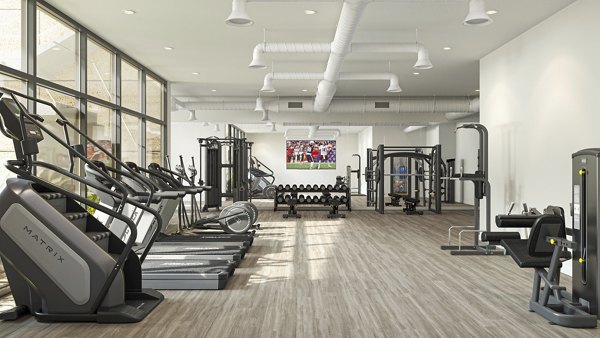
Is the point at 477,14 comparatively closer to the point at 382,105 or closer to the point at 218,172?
the point at 382,105

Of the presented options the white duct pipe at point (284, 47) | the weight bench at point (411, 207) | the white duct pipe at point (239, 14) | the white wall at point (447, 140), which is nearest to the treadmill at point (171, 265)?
the white duct pipe at point (239, 14)

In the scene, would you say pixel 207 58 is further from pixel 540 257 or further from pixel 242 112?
pixel 540 257

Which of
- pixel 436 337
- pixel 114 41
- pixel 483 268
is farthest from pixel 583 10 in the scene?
pixel 114 41

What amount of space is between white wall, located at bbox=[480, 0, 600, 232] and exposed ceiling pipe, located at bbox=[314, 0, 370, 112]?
2.24 metres

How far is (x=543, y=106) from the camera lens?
6156mm

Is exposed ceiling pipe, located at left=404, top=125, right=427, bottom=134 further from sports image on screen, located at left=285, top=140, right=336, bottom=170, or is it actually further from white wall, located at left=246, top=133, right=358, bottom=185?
sports image on screen, located at left=285, top=140, right=336, bottom=170

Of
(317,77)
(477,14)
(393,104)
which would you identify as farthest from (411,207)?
(477,14)

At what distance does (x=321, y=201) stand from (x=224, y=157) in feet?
22.0

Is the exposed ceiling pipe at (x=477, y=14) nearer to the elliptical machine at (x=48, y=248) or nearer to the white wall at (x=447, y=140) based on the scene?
the elliptical machine at (x=48, y=248)

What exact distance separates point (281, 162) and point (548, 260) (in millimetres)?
19164

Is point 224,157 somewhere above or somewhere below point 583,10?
below

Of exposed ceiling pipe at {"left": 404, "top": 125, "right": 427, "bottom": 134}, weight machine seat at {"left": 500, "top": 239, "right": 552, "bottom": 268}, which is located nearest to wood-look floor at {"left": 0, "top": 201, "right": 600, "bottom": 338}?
weight machine seat at {"left": 500, "top": 239, "right": 552, "bottom": 268}

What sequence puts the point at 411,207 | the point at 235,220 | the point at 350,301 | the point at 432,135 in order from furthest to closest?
the point at 432,135
the point at 411,207
the point at 235,220
the point at 350,301

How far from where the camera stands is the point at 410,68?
9.27m
